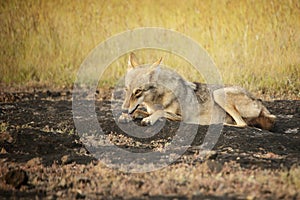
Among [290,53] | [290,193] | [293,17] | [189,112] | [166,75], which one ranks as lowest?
[290,193]

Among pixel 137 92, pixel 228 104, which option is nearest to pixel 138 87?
pixel 137 92

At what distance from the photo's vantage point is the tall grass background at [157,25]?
465 inches

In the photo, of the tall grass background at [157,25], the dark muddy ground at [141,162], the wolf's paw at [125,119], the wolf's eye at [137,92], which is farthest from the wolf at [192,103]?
the tall grass background at [157,25]

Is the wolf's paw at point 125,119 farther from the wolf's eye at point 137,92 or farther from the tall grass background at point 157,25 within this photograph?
the tall grass background at point 157,25

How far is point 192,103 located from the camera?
319 inches

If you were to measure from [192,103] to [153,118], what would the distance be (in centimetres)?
79

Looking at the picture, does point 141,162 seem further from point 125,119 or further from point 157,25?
point 157,25

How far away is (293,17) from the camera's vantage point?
12.6m

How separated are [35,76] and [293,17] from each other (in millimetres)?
6959

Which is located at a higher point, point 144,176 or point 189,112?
point 189,112

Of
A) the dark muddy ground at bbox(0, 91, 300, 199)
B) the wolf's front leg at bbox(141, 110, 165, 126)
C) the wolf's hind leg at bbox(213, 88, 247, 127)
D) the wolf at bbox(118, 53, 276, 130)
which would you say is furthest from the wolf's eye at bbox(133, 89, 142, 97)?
the wolf's hind leg at bbox(213, 88, 247, 127)

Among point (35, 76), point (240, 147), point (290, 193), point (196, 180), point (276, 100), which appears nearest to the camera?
point (290, 193)

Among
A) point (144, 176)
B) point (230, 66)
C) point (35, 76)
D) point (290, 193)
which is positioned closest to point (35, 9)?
point (35, 76)

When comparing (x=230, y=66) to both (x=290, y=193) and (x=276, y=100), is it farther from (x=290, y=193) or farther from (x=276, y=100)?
(x=290, y=193)
